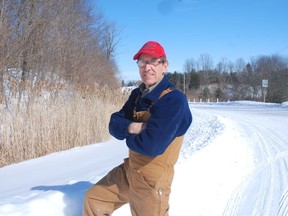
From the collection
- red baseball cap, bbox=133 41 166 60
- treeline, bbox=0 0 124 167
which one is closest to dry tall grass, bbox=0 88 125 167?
treeline, bbox=0 0 124 167

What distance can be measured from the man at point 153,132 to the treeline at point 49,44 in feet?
14.5

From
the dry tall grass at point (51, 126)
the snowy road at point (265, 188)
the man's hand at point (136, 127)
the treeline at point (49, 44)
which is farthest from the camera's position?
the treeline at point (49, 44)

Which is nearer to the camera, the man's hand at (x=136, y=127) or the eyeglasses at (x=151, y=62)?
the man's hand at (x=136, y=127)

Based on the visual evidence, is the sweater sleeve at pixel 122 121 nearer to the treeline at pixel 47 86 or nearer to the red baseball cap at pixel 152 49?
the red baseball cap at pixel 152 49

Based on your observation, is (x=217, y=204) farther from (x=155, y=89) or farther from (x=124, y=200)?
(x=155, y=89)

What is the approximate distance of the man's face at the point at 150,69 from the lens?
7.70ft

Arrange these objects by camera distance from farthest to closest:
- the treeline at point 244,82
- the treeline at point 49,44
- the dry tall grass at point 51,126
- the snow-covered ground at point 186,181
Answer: the treeline at point 244,82, the treeline at point 49,44, the dry tall grass at point 51,126, the snow-covered ground at point 186,181

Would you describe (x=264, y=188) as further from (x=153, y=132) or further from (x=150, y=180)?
(x=153, y=132)

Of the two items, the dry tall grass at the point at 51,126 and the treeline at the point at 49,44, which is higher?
the treeline at the point at 49,44

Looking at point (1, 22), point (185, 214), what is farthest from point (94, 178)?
point (1, 22)

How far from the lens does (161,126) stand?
2.10 m

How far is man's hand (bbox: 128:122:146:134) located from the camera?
222 centimetres

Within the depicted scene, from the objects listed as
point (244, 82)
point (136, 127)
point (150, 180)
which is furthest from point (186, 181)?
point (244, 82)

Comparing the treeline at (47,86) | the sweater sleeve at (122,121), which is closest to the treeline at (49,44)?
the treeline at (47,86)
